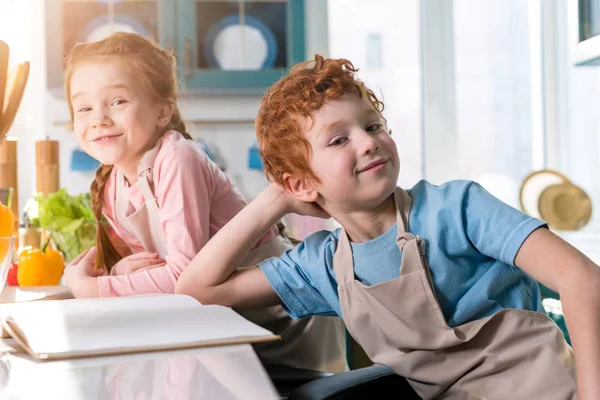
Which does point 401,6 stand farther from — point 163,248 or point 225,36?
point 163,248

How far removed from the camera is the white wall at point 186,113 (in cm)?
343

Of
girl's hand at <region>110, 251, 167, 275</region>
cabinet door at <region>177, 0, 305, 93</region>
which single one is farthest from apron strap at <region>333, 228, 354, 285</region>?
cabinet door at <region>177, 0, 305, 93</region>

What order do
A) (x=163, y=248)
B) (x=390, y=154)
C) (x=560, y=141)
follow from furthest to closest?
(x=560, y=141) → (x=163, y=248) → (x=390, y=154)

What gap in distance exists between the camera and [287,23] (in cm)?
357

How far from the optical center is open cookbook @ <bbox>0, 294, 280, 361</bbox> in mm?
676

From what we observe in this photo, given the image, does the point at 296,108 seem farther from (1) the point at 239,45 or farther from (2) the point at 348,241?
(1) the point at 239,45

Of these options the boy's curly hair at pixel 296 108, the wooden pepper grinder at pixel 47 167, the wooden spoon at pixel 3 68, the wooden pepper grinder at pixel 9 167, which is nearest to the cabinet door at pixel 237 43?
the wooden pepper grinder at pixel 47 167

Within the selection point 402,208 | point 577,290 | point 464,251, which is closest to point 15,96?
point 402,208

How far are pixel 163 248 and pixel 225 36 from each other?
7.54ft

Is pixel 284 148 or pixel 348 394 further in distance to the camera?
pixel 284 148

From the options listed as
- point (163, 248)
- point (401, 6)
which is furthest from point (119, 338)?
point (401, 6)

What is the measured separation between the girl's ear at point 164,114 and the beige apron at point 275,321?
7 cm

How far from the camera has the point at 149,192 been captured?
4.37 feet

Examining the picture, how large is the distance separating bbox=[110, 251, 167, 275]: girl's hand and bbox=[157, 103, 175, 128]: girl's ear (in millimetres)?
247
